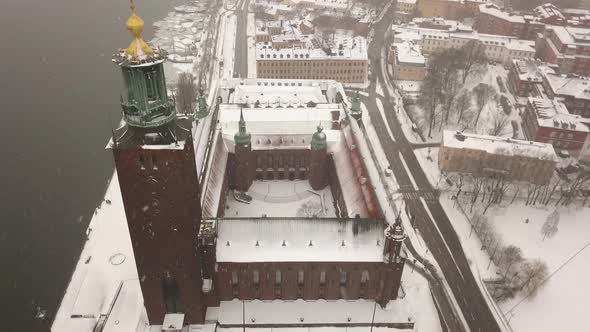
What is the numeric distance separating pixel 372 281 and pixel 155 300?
33278 millimetres

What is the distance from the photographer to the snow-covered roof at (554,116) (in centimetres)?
12850

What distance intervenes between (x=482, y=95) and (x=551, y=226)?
60.0m

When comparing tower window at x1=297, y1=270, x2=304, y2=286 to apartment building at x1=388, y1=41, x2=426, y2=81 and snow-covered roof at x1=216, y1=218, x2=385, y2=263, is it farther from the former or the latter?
apartment building at x1=388, y1=41, x2=426, y2=81

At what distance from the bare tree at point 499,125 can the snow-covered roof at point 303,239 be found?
80.7 m

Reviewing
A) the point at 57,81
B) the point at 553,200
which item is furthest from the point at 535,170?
the point at 57,81

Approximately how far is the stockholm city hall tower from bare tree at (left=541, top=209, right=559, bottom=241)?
77.1 m

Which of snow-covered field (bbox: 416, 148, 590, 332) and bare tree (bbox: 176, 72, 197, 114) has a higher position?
bare tree (bbox: 176, 72, 197, 114)

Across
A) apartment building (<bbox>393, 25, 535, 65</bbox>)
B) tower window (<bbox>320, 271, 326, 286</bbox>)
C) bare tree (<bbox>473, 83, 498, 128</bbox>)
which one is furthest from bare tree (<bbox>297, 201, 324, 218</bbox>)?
apartment building (<bbox>393, 25, 535, 65</bbox>)

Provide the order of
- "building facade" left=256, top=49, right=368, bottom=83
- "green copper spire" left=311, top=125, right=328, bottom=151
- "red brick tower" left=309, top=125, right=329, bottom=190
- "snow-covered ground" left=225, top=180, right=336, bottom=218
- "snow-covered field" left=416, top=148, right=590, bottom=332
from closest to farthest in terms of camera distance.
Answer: "snow-covered field" left=416, top=148, right=590, bottom=332 → "snow-covered ground" left=225, top=180, right=336, bottom=218 → "green copper spire" left=311, top=125, right=328, bottom=151 → "red brick tower" left=309, top=125, right=329, bottom=190 → "building facade" left=256, top=49, right=368, bottom=83

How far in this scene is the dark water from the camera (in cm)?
9538

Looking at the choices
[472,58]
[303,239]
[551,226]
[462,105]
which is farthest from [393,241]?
[472,58]

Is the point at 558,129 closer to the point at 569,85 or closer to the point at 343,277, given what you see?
the point at 569,85

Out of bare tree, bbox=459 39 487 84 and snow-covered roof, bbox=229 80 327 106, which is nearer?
snow-covered roof, bbox=229 80 327 106

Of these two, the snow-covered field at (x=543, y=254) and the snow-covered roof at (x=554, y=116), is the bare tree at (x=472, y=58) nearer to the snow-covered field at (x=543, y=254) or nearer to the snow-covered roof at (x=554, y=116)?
the snow-covered roof at (x=554, y=116)
